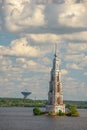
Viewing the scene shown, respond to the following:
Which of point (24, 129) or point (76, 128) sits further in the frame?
point (76, 128)

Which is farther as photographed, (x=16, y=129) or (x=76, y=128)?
(x=76, y=128)

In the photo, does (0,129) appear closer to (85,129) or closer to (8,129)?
(8,129)

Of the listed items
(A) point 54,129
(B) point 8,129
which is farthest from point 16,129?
→ (A) point 54,129

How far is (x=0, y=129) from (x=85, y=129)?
23.4m

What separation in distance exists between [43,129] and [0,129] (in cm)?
1195

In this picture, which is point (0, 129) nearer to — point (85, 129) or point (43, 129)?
point (43, 129)

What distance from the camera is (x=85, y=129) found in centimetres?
14762

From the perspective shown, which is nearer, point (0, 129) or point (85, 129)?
point (0, 129)

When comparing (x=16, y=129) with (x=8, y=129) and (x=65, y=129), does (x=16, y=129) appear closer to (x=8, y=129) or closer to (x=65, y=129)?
(x=8, y=129)

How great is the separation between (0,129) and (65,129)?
58.0 feet

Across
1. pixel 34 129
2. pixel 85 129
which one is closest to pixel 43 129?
pixel 34 129

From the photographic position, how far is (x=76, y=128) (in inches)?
5940

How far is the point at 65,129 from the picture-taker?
14500 cm

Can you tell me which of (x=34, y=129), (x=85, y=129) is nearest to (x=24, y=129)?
(x=34, y=129)
